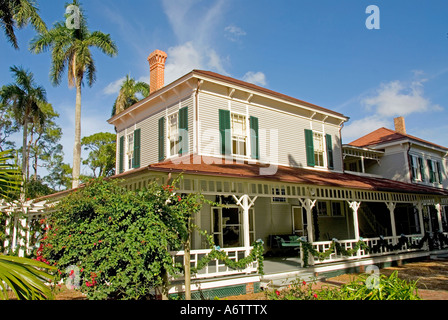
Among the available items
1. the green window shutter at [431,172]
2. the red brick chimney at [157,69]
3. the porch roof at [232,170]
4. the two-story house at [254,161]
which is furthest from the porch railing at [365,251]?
the red brick chimney at [157,69]

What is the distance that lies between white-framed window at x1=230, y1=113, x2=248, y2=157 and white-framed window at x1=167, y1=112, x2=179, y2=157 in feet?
7.52

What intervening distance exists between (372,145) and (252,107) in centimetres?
1339

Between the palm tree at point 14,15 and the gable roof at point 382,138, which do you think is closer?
the palm tree at point 14,15

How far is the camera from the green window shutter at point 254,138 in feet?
48.6

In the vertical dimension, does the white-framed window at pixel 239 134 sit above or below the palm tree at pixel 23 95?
below

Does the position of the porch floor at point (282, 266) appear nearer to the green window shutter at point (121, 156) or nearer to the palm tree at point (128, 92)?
the green window shutter at point (121, 156)

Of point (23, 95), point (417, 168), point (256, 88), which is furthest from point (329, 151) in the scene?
point (23, 95)

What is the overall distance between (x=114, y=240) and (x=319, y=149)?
1379 cm

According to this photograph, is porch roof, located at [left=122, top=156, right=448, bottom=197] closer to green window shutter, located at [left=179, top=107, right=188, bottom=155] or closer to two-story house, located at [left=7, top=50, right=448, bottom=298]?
two-story house, located at [left=7, top=50, right=448, bottom=298]

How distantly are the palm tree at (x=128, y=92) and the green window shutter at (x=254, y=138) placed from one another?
20.0 meters

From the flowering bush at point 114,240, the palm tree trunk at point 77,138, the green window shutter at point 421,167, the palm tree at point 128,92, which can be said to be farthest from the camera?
the palm tree at point 128,92
